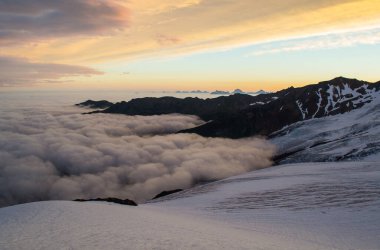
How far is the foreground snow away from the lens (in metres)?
14.3

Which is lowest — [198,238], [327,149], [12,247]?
[327,149]

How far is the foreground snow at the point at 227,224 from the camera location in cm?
1432

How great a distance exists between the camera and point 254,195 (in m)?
42.3

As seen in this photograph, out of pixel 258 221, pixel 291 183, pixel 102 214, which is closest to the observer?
pixel 102 214

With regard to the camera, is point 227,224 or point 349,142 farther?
point 349,142

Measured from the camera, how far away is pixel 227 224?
25344 millimetres

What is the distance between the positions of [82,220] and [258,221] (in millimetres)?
14888

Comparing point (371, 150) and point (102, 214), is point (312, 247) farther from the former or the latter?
point (371, 150)

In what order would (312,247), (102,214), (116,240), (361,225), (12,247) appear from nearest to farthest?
(12,247)
(116,240)
(312,247)
(102,214)
(361,225)

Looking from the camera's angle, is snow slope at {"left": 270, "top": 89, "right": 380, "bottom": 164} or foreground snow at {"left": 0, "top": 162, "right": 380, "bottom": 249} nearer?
foreground snow at {"left": 0, "top": 162, "right": 380, "bottom": 249}

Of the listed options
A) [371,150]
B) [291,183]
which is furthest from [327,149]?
[291,183]

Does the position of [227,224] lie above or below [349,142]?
above

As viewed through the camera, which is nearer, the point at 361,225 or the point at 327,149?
the point at 361,225

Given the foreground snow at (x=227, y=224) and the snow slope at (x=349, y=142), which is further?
the snow slope at (x=349, y=142)
